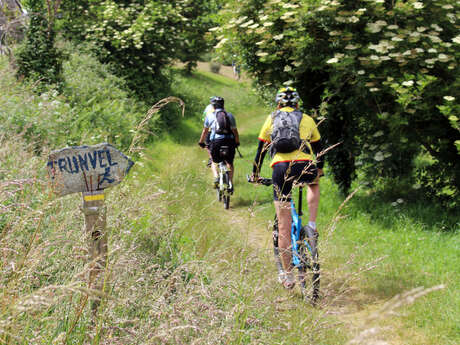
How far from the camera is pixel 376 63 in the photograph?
5590mm

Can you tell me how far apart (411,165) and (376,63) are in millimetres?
2057

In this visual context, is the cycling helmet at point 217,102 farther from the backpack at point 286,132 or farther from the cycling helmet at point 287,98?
the backpack at point 286,132

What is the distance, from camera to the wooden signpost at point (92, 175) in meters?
2.71

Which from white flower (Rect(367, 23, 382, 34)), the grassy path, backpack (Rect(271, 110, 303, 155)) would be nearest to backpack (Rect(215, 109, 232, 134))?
the grassy path

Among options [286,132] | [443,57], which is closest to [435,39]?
[443,57]

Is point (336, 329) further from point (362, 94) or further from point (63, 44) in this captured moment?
point (63, 44)

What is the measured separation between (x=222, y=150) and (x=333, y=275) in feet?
20.2

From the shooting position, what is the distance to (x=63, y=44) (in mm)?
14930

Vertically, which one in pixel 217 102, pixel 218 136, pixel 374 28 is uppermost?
pixel 374 28

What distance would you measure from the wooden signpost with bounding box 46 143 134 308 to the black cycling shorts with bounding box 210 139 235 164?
225 inches

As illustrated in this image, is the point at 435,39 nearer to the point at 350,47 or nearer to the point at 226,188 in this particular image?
the point at 350,47

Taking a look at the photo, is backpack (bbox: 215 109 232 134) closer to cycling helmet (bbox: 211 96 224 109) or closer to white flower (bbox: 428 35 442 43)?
cycling helmet (bbox: 211 96 224 109)

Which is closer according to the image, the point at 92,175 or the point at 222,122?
the point at 92,175

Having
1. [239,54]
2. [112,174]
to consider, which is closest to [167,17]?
[239,54]
